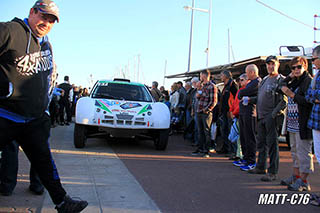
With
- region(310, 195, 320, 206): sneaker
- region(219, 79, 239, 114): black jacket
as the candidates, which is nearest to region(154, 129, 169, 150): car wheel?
region(219, 79, 239, 114): black jacket

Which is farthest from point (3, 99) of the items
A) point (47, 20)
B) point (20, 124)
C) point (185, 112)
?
point (185, 112)

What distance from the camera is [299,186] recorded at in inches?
157

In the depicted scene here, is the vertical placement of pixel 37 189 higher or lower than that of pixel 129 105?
lower

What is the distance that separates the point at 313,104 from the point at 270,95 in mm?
1067

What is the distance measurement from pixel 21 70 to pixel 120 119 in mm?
3900

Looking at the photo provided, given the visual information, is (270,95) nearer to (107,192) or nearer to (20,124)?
(107,192)

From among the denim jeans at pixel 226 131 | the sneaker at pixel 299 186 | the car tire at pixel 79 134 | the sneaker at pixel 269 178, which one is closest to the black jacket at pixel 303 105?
the sneaker at pixel 299 186

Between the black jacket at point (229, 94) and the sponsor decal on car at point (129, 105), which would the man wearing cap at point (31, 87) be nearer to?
the sponsor decal on car at point (129, 105)

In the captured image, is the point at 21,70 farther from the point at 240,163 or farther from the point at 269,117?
the point at 240,163

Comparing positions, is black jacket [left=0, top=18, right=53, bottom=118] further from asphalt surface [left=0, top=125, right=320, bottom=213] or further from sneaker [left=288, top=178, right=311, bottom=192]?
sneaker [left=288, top=178, right=311, bottom=192]

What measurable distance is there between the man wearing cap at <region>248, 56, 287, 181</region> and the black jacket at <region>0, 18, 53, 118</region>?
3.27 meters

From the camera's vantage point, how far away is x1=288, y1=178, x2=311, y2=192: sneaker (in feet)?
13.0

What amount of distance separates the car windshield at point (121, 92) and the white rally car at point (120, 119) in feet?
0.51

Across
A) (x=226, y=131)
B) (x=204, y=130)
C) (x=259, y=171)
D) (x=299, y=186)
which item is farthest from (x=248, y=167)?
(x=226, y=131)
